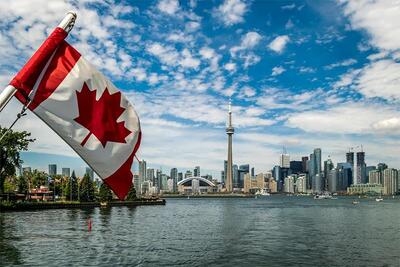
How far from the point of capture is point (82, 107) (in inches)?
328

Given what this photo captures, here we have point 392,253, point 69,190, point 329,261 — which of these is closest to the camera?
point 329,261

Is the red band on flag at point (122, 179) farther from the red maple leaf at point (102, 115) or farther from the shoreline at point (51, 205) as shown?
the shoreline at point (51, 205)

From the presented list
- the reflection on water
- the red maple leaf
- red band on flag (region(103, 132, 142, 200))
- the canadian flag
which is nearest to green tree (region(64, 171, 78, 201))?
the reflection on water

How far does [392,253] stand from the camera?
47.5m

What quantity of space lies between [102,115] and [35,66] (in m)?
1.66

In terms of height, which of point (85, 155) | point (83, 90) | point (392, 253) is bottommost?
point (392, 253)

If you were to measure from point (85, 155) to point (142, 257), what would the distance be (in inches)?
1406

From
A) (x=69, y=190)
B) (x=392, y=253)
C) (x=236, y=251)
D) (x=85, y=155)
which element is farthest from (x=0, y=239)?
(x=69, y=190)

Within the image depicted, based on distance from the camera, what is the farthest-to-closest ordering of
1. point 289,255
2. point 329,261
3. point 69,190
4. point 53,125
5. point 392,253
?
point 69,190
point 392,253
point 289,255
point 329,261
point 53,125

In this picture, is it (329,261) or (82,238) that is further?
(82,238)

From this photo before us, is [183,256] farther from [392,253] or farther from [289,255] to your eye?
[392,253]

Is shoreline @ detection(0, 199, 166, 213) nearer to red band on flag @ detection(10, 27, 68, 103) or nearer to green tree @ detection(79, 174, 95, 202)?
green tree @ detection(79, 174, 95, 202)

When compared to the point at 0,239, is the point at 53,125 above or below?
above

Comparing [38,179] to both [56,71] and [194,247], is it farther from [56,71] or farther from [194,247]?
[56,71]
